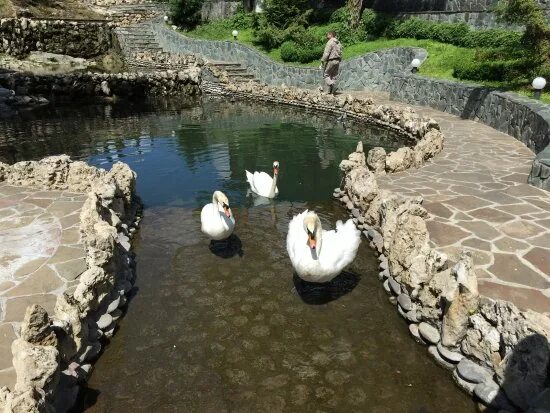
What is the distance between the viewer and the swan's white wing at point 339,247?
649 cm

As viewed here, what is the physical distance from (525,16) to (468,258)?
12.4 meters

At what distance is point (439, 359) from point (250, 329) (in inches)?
103

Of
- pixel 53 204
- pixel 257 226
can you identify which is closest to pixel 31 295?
pixel 53 204

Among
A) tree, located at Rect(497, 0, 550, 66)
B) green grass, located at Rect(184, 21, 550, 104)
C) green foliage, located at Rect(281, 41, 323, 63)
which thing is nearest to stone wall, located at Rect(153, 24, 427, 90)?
green grass, located at Rect(184, 21, 550, 104)

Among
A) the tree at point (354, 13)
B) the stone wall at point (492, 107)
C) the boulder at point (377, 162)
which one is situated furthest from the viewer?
the tree at point (354, 13)

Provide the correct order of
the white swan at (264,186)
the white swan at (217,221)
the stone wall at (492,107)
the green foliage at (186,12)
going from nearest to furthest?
the white swan at (217,221), the white swan at (264,186), the stone wall at (492,107), the green foliage at (186,12)

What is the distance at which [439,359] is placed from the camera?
18.4 feet

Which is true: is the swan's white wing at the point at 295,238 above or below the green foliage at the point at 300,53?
below

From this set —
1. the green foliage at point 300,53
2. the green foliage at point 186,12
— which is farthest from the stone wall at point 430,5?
the green foliage at point 186,12

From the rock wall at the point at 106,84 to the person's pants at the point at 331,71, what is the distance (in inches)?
400

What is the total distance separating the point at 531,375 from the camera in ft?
15.2

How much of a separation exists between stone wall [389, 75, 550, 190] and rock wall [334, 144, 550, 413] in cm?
503

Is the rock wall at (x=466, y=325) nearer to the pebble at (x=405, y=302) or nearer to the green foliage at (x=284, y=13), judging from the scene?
the pebble at (x=405, y=302)

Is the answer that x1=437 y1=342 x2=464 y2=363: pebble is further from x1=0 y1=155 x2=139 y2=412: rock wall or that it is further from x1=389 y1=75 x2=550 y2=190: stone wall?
x1=389 y1=75 x2=550 y2=190: stone wall
